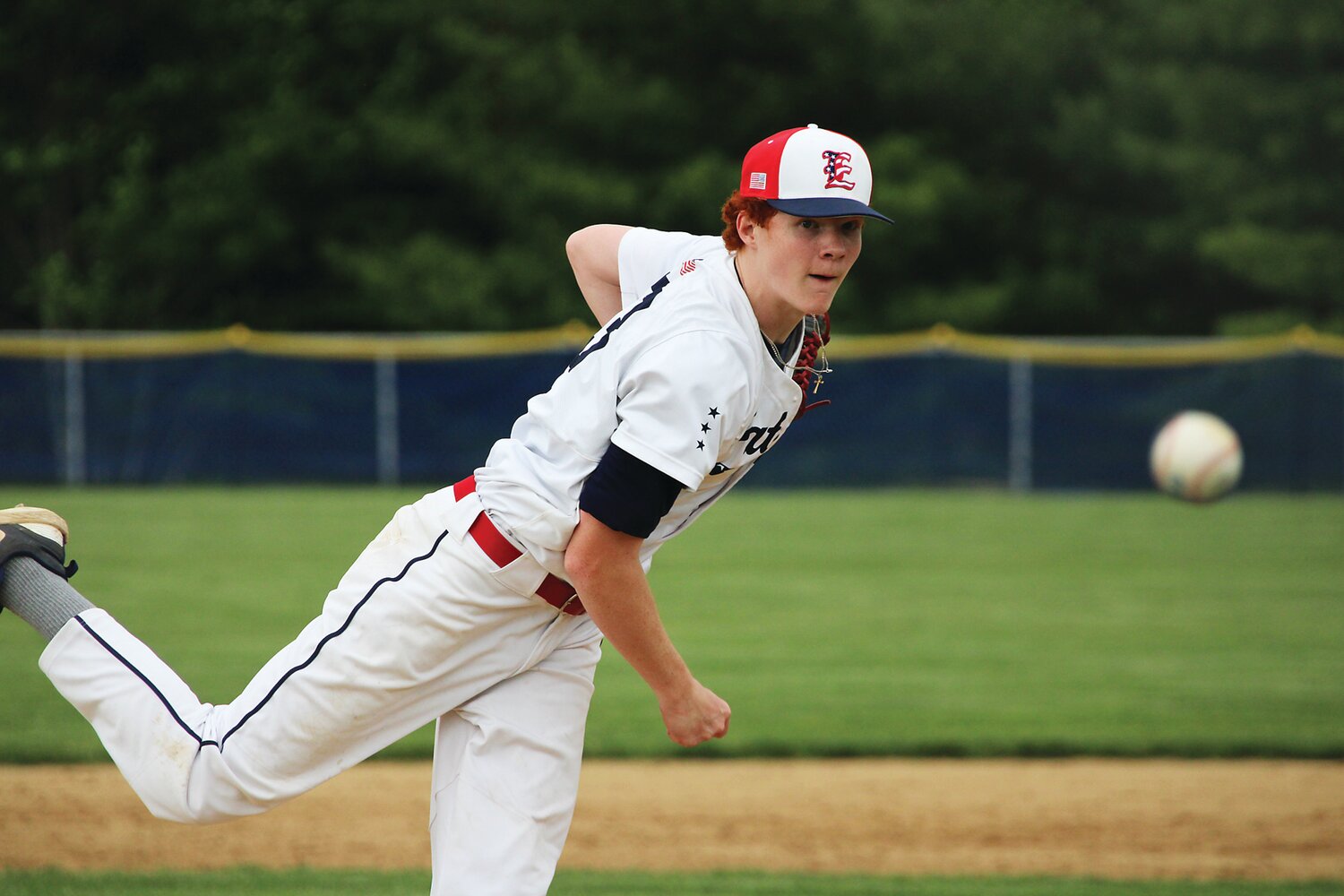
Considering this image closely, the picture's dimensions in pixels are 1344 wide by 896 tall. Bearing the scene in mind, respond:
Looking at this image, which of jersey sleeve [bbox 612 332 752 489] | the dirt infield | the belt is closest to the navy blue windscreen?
the dirt infield

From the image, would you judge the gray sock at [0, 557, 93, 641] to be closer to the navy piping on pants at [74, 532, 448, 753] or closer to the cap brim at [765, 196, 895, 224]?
the navy piping on pants at [74, 532, 448, 753]

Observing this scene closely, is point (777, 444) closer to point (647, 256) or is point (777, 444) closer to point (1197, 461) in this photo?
point (1197, 461)

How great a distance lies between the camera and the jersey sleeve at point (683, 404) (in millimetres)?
2943

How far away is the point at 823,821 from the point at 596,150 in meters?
21.6

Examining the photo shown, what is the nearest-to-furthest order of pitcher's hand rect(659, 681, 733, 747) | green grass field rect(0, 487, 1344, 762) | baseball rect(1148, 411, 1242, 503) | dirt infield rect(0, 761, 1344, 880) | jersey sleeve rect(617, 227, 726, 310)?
pitcher's hand rect(659, 681, 733, 747)
jersey sleeve rect(617, 227, 726, 310)
dirt infield rect(0, 761, 1344, 880)
green grass field rect(0, 487, 1344, 762)
baseball rect(1148, 411, 1242, 503)

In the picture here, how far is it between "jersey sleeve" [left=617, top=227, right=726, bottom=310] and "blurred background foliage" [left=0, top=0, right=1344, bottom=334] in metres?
21.1

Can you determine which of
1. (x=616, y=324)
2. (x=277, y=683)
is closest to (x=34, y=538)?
(x=277, y=683)

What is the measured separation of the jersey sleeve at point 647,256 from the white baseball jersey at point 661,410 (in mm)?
84

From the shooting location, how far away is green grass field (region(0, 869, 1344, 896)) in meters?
4.87

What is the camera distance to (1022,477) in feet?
59.8

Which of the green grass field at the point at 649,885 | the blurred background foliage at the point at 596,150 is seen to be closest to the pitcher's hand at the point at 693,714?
the green grass field at the point at 649,885

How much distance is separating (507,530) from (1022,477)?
15674mm

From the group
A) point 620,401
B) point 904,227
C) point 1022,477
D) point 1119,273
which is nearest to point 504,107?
point 904,227

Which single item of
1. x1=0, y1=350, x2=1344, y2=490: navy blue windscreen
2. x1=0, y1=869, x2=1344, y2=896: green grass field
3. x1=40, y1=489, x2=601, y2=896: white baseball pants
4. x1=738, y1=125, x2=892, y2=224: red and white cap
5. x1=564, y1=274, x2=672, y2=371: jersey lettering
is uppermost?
x1=738, y1=125, x2=892, y2=224: red and white cap
